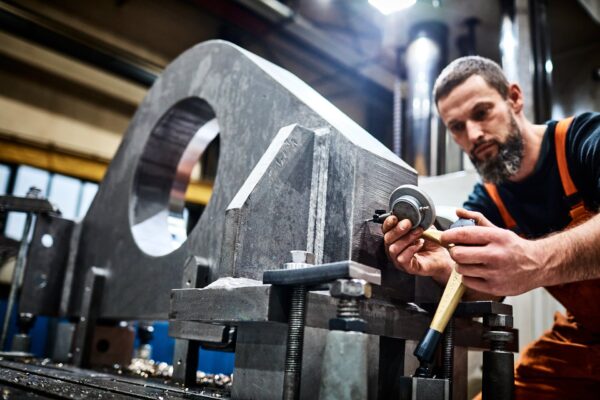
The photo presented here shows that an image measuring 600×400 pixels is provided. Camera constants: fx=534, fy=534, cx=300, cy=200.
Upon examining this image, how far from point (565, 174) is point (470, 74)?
16.6 inches

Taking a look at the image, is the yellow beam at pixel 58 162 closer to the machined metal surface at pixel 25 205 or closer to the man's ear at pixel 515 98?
the machined metal surface at pixel 25 205

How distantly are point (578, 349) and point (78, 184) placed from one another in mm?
4269

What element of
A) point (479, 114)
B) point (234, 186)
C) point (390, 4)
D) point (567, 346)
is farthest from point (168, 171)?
point (390, 4)

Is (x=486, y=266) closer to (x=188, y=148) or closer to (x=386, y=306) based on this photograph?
(x=386, y=306)

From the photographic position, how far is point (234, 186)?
1.32 metres

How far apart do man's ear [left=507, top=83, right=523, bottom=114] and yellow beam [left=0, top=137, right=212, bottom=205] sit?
9.51ft

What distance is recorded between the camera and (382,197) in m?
1.07

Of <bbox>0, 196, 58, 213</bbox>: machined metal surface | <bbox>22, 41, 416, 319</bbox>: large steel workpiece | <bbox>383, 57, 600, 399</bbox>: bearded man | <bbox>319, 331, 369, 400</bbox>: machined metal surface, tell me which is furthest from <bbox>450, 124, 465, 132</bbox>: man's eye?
<bbox>0, 196, 58, 213</bbox>: machined metal surface

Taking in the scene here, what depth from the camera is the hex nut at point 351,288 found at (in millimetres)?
746

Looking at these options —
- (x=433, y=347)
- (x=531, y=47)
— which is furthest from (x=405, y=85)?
(x=433, y=347)

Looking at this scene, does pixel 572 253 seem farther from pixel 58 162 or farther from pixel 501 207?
pixel 58 162

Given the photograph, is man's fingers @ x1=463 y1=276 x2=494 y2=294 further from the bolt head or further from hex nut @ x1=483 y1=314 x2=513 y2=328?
the bolt head

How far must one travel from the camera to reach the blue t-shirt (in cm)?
144

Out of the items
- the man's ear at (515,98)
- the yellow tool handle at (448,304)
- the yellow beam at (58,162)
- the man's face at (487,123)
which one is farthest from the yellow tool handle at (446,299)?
the yellow beam at (58,162)
